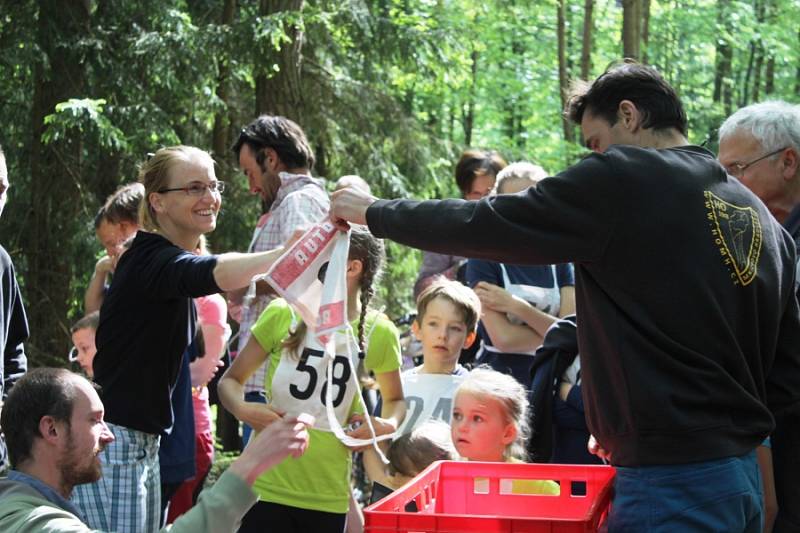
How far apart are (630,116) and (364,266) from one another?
1.99 m

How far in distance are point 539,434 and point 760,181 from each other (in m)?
1.51

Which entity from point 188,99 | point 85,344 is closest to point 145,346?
point 85,344

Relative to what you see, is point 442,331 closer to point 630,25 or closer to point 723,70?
point 630,25

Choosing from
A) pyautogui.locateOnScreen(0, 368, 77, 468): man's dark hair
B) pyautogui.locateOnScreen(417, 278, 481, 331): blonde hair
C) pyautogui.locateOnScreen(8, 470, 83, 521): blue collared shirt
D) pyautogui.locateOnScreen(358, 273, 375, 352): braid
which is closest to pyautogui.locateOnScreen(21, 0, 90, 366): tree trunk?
pyautogui.locateOnScreen(417, 278, 481, 331): blonde hair

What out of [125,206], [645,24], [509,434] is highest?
[645,24]

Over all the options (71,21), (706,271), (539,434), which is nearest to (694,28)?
(71,21)

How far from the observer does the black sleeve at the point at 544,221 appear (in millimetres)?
3010

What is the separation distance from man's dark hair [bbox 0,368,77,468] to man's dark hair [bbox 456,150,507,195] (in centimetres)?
423

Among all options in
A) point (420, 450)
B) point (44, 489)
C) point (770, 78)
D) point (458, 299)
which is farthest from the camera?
point (770, 78)

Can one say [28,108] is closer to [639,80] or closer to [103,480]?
[103,480]

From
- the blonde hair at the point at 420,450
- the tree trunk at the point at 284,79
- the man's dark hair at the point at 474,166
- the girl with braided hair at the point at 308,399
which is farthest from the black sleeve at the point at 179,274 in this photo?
the tree trunk at the point at 284,79

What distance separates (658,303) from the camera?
3.01 m

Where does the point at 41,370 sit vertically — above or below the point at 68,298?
above

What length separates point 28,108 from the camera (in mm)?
11047
